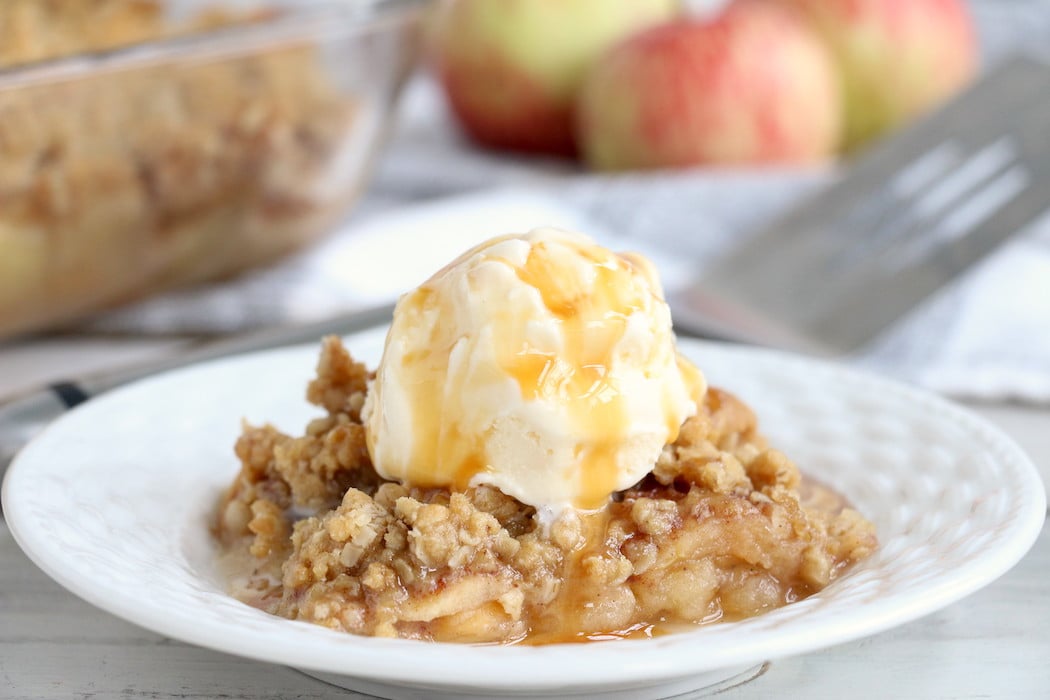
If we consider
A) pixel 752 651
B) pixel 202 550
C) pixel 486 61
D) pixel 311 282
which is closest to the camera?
pixel 752 651

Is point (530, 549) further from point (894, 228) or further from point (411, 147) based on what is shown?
point (411, 147)

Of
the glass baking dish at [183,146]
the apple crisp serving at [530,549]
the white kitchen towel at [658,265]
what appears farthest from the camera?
the white kitchen towel at [658,265]

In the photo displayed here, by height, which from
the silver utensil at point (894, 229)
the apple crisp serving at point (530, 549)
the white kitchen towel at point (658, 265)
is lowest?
the white kitchen towel at point (658, 265)

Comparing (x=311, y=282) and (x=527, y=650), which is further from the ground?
A: (x=527, y=650)

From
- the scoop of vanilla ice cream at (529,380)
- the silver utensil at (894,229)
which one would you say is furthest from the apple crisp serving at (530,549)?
the silver utensil at (894,229)

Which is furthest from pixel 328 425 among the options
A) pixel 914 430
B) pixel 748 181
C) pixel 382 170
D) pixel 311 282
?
pixel 382 170

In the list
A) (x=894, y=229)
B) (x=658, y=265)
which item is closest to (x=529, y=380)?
(x=894, y=229)

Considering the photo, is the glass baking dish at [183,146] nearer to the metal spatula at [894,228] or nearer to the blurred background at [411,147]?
the blurred background at [411,147]

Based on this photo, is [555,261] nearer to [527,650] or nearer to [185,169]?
[527,650]
